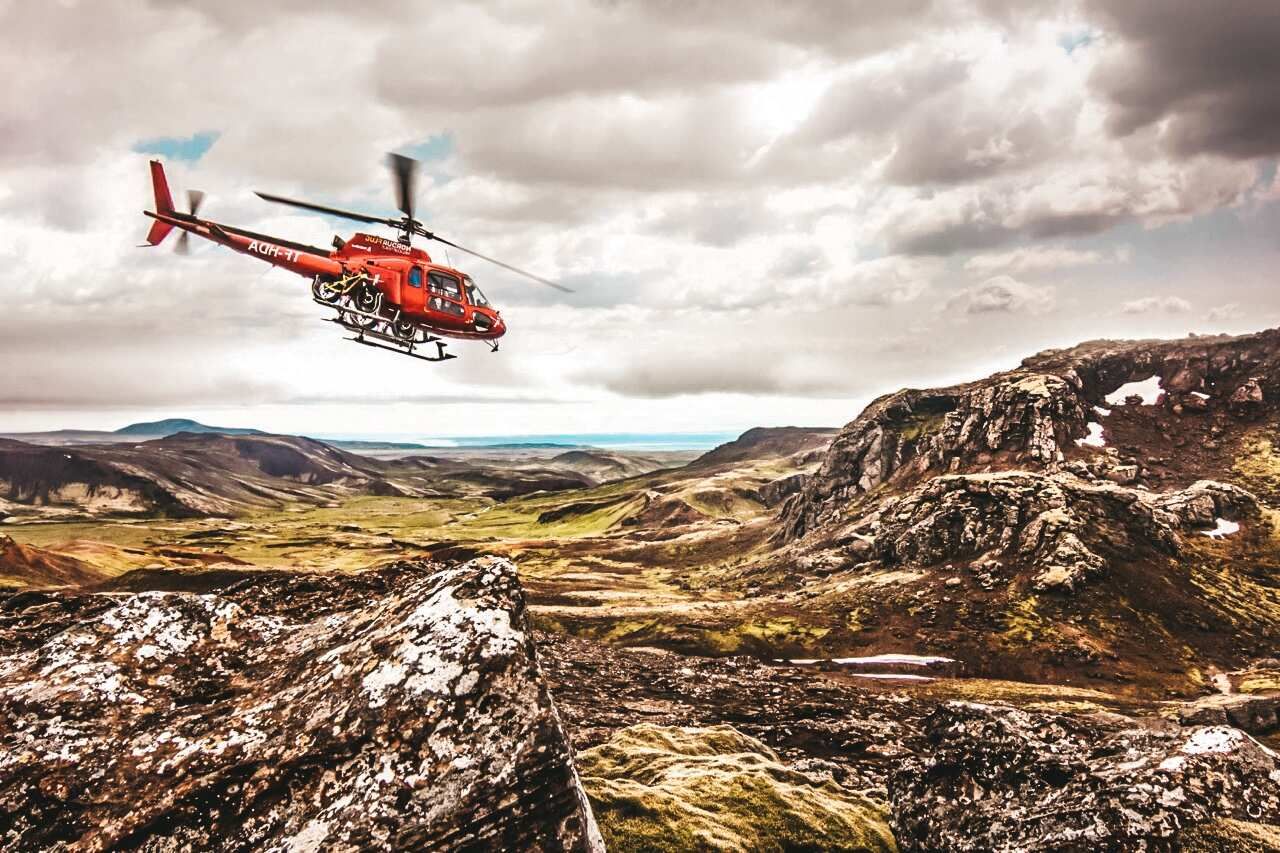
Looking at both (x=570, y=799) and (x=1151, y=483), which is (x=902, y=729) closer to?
(x=570, y=799)

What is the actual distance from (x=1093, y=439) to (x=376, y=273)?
15385 cm

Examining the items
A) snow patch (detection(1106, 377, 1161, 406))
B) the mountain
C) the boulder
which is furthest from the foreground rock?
snow patch (detection(1106, 377, 1161, 406))

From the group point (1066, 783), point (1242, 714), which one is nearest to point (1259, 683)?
point (1242, 714)

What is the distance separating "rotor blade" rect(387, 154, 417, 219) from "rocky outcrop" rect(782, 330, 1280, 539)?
5199 inches

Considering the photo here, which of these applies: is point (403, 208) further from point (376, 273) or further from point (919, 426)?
point (919, 426)

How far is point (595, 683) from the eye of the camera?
5844cm

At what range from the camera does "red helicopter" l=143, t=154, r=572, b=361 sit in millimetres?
39656

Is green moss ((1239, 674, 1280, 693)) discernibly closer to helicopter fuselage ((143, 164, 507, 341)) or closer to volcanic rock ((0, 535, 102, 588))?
helicopter fuselage ((143, 164, 507, 341))

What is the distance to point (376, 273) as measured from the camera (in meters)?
Result: 41.0

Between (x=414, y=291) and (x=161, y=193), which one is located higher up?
(x=161, y=193)

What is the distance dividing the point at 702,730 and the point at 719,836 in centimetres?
1510

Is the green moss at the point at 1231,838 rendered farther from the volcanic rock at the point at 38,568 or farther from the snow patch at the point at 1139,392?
the snow patch at the point at 1139,392

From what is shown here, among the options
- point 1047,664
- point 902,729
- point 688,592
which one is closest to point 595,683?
point 902,729

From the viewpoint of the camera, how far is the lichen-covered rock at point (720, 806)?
16953 mm
